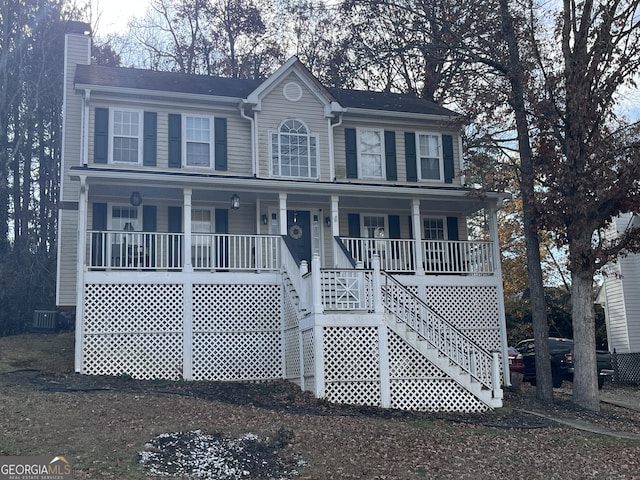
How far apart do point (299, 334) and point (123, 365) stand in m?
4.07

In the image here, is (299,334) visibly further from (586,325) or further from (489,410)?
(586,325)

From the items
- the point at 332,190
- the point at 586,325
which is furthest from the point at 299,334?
the point at 586,325

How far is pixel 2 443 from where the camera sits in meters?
9.72

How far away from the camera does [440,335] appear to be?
49.5 ft

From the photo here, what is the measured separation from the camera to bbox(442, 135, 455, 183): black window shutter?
21.0 meters

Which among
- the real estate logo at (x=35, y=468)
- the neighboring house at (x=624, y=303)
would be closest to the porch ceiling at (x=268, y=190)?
the real estate logo at (x=35, y=468)

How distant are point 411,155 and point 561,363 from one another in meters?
7.53

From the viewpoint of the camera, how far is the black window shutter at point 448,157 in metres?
21.0

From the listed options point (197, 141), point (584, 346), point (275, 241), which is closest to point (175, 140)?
point (197, 141)

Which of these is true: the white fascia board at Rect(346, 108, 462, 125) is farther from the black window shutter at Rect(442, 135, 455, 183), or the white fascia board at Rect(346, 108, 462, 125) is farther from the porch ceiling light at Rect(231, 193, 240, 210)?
the porch ceiling light at Rect(231, 193, 240, 210)

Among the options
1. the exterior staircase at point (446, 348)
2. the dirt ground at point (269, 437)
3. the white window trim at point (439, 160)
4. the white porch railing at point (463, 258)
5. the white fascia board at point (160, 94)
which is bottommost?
the dirt ground at point (269, 437)

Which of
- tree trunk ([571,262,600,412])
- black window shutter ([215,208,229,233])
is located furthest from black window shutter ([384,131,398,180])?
tree trunk ([571,262,600,412])

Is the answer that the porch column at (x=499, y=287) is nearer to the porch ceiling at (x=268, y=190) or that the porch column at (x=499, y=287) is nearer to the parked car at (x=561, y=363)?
the porch ceiling at (x=268, y=190)

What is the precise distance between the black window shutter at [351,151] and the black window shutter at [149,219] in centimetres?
542
